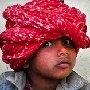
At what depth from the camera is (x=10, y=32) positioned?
63.2 inches

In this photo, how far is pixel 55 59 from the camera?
1.54 m

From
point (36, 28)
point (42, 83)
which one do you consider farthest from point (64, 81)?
point (36, 28)

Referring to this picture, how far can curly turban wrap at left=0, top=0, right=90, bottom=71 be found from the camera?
5.11 ft

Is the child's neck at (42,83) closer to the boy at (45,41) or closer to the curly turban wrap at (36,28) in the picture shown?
the boy at (45,41)

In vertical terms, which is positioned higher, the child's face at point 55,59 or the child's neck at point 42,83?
the child's face at point 55,59

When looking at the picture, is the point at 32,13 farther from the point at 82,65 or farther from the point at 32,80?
the point at 82,65

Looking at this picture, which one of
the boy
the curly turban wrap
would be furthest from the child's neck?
the curly turban wrap

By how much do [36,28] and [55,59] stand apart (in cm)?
18

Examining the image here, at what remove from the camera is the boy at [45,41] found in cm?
155

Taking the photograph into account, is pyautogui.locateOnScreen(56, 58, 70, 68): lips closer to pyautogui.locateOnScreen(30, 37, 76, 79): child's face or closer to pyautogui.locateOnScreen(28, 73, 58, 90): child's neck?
pyautogui.locateOnScreen(30, 37, 76, 79): child's face

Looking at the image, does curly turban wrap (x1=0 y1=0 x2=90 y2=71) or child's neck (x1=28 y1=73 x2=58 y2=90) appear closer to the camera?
curly turban wrap (x1=0 y1=0 x2=90 y2=71)

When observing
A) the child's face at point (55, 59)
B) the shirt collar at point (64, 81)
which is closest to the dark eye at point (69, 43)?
the child's face at point (55, 59)

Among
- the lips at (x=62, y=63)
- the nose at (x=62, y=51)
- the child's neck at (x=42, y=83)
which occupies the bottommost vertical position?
the child's neck at (x=42, y=83)

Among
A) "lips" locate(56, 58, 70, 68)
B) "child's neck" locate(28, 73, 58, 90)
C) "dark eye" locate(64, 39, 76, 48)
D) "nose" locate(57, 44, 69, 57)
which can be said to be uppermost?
"dark eye" locate(64, 39, 76, 48)
